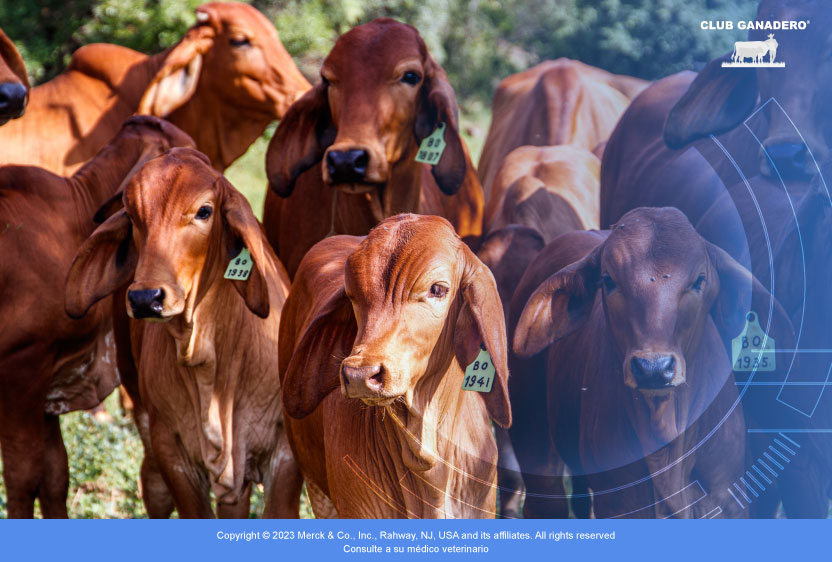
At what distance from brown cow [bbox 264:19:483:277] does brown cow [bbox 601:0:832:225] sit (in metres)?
0.82

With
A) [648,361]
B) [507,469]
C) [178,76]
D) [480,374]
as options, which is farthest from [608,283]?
[178,76]

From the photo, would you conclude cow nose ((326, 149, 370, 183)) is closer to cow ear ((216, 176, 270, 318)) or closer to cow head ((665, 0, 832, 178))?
cow ear ((216, 176, 270, 318))

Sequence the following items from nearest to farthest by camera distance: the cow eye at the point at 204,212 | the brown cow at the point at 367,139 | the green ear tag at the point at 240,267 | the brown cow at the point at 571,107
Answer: the cow eye at the point at 204,212
the green ear tag at the point at 240,267
the brown cow at the point at 367,139
the brown cow at the point at 571,107

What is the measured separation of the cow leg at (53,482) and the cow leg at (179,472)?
80 cm

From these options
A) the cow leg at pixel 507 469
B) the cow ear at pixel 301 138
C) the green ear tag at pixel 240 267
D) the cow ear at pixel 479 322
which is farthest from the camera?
the cow ear at pixel 301 138

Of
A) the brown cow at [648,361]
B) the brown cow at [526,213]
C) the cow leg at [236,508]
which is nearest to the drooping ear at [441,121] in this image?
the brown cow at [526,213]

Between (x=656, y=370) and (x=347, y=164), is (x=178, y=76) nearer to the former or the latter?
(x=347, y=164)

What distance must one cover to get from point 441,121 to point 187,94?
5.94 feet

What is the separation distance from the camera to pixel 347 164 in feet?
13.5

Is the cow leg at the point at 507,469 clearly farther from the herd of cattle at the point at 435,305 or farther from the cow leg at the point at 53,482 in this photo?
the cow leg at the point at 53,482

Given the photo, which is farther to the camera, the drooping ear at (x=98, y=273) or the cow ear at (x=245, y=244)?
the drooping ear at (x=98, y=273)

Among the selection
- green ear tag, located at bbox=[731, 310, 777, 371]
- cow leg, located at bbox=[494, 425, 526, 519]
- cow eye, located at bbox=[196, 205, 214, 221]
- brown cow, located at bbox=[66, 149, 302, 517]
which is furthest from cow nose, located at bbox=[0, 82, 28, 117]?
green ear tag, located at bbox=[731, 310, 777, 371]

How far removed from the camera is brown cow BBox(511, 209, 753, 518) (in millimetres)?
3502

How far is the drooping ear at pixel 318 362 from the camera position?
347 cm
